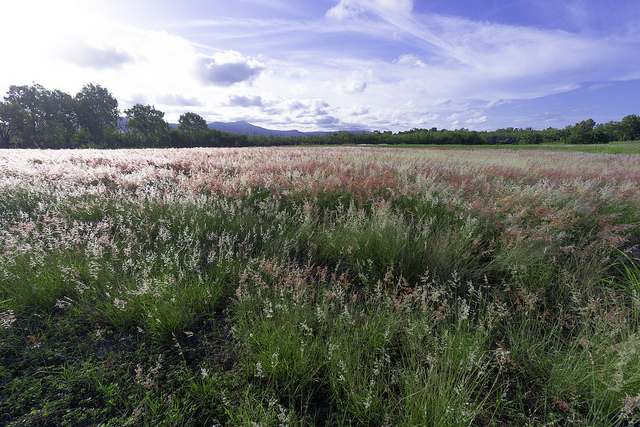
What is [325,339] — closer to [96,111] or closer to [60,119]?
[60,119]

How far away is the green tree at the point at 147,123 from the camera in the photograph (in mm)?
73750

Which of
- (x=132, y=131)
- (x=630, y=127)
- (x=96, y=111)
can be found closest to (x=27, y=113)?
(x=96, y=111)

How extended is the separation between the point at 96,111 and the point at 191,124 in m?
24.3

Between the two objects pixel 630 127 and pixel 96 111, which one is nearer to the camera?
pixel 96 111

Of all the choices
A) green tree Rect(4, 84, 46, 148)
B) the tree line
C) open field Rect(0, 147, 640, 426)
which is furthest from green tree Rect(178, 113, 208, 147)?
open field Rect(0, 147, 640, 426)

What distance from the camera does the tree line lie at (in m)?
57.2

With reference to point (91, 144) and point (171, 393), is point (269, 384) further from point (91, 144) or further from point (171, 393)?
point (91, 144)

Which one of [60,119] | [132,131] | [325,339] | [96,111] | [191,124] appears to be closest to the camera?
[325,339]

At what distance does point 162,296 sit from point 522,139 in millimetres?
80069

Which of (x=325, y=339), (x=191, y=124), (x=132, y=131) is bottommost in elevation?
(x=325, y=339)

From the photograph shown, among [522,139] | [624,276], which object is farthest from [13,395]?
[522,139]

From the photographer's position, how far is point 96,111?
6819cm

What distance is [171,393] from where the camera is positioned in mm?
1680

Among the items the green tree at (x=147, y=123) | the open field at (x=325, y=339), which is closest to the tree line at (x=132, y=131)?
the green tree at (x=147, y=123)
